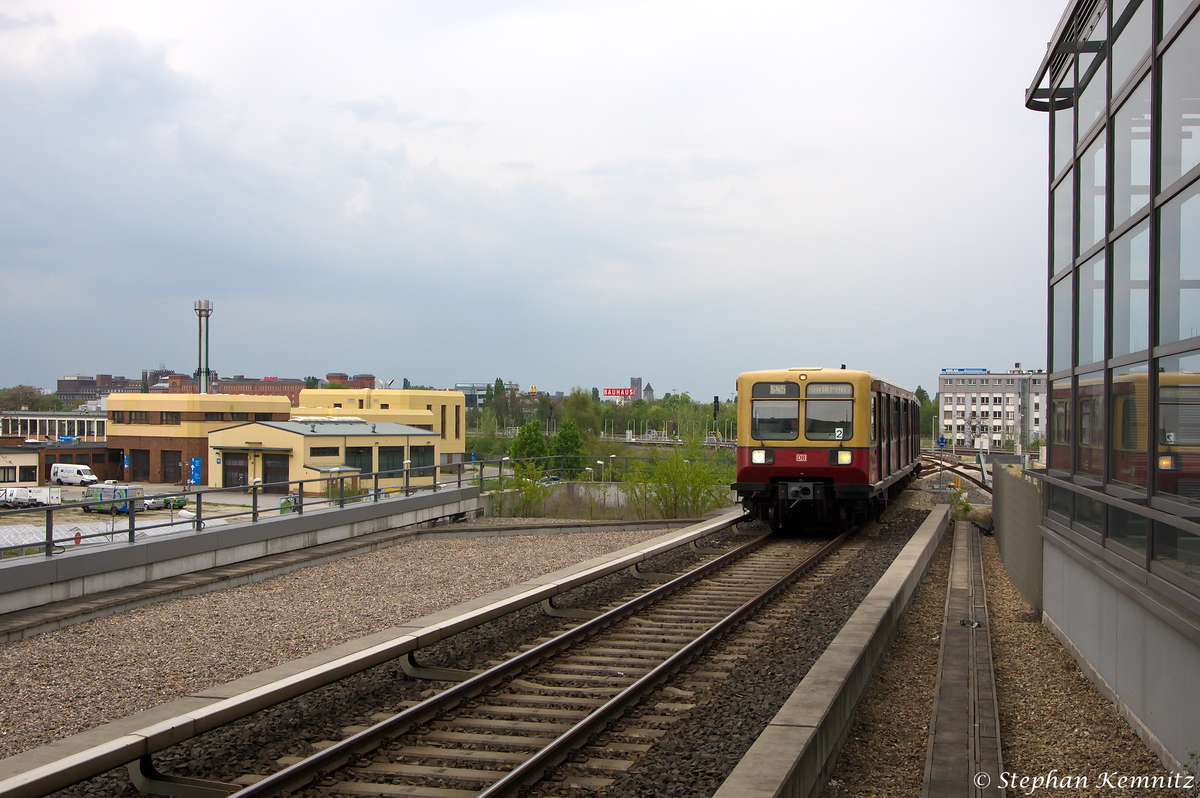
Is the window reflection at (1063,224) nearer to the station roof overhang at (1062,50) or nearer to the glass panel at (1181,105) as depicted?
the station roof overhang at (1062,50)

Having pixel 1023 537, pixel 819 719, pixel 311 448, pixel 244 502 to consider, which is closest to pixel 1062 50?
pixel 1023 537

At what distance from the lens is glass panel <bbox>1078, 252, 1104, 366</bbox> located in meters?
7.69

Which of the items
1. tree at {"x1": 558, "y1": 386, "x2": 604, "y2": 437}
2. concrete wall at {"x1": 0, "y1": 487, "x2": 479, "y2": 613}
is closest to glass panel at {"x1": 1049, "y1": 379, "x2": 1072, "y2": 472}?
concrete wall at {"x1": 0, "y1": 487, "x2": 479, "y2": 613}

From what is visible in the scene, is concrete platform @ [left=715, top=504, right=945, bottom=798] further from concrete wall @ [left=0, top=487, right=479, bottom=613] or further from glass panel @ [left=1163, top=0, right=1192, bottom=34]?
concrete wall @ [left=0, top=487, right=479, bottom=613]

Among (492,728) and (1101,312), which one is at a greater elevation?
(1101,312)

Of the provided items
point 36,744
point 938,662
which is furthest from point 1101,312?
point 36,744

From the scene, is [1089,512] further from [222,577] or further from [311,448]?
[311,448]

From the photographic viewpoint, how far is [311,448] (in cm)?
5491

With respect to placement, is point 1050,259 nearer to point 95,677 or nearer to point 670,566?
point 670,566

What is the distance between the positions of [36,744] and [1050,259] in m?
9.74

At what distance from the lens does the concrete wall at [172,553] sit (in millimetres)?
10031

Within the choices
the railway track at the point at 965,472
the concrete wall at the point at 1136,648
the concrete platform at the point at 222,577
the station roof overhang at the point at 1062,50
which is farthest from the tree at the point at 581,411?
the concrete wall at the point at 1136,648

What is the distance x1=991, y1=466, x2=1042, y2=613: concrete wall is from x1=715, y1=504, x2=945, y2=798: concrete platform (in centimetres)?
193

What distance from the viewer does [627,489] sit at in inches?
931
